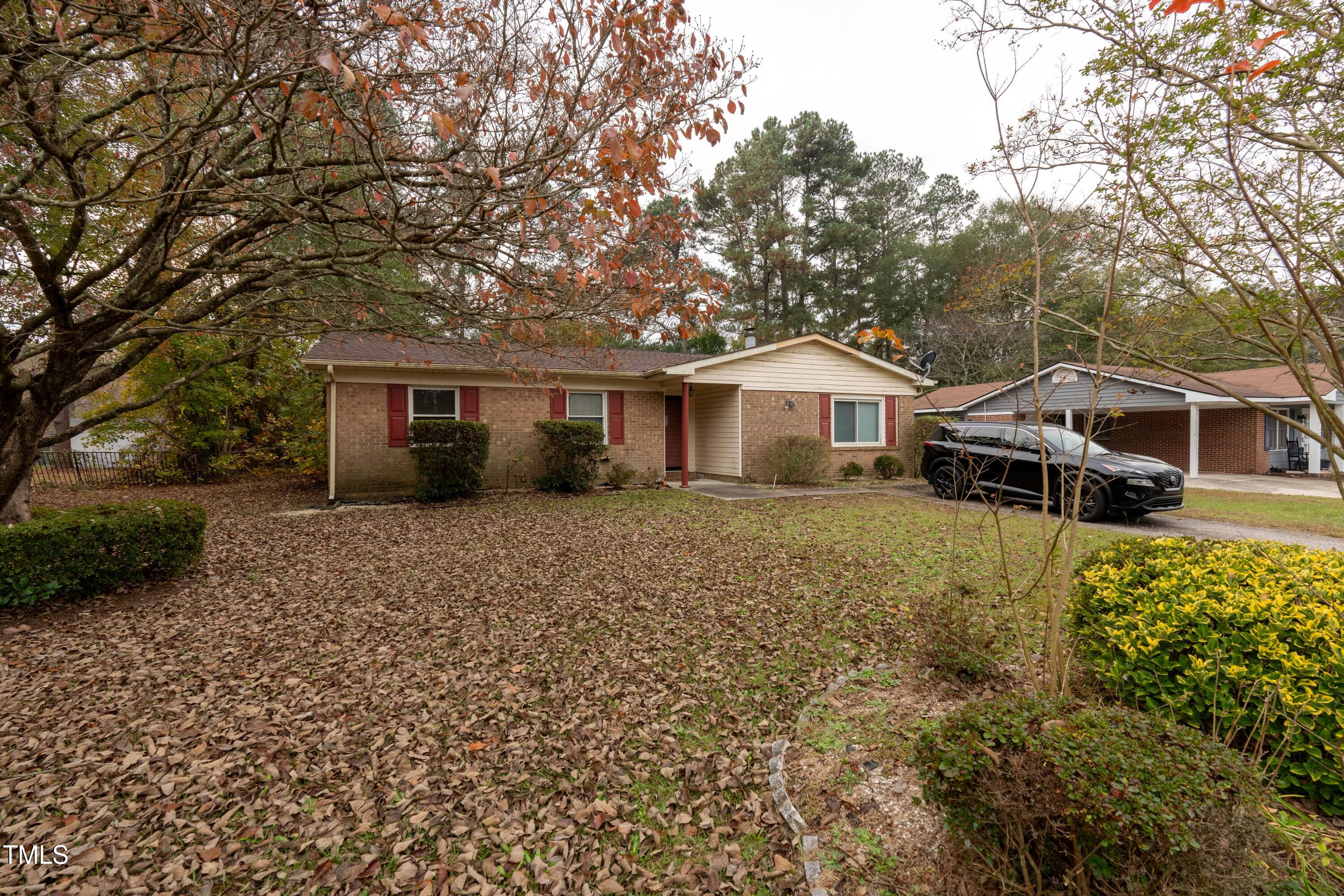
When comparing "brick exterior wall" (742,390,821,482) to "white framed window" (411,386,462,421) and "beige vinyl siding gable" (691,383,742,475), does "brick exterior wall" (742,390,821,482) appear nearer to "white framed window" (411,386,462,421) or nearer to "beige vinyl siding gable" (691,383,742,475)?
"beige vinyl siding gable" (691,383,742,475)

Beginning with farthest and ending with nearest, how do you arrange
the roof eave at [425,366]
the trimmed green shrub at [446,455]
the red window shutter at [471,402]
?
1. the red window shutter at [471,402]
2. the trimmed green shrub at [446,455]
3. the roof eave at [425,366]

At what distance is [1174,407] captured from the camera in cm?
1606

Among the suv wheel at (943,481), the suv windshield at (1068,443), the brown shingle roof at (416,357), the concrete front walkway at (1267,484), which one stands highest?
the brown shingle roof at (416,357)

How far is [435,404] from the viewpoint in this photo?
11930mm

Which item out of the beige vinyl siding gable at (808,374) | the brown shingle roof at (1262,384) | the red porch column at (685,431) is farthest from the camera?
the brown shingle roof at (1262,384)

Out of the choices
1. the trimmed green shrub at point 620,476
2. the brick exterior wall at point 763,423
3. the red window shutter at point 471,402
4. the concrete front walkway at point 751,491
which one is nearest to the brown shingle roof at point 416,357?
the red window shutter at point 471,402

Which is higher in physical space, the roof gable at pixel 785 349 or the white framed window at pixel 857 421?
the roof gable at pixel 785 349

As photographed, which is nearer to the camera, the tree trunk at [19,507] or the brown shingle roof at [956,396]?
the tree trunk at [19,507]

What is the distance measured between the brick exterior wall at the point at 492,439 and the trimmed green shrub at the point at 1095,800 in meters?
11.5

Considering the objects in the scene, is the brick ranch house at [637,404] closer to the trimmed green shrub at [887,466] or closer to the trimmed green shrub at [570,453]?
the trimmed green shrub at [887,466]

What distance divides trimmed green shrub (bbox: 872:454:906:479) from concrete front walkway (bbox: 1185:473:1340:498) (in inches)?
248

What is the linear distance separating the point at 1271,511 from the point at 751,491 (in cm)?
910

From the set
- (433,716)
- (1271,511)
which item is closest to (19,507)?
→ (433,716)

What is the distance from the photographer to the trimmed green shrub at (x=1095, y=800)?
1.47 metres
